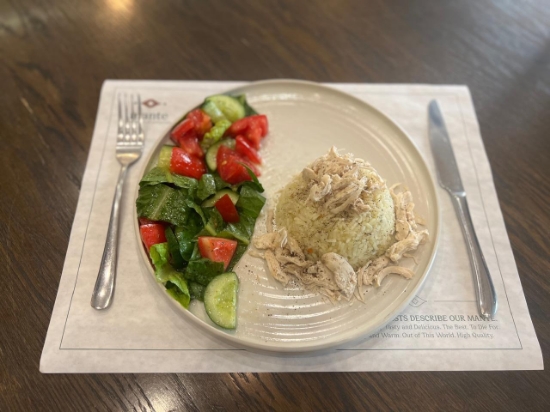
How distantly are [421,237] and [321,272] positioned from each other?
1.73 ft

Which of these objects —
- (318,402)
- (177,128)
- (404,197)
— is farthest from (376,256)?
(177,128)

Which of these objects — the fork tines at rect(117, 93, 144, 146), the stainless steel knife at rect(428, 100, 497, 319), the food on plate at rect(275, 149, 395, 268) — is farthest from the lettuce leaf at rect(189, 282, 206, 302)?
the stainless steel knife at rect(428, 100, 497, 319)

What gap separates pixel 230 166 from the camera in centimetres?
207

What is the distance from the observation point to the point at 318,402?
1.63m

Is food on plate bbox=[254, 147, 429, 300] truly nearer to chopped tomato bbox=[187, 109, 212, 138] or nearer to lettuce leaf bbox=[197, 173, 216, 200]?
lettuce leaf bbox=[197, 173, 216, 200]

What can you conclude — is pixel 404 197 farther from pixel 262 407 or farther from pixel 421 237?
pixel 262 407

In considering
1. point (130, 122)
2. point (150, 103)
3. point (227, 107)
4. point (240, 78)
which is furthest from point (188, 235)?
point (240, 78)

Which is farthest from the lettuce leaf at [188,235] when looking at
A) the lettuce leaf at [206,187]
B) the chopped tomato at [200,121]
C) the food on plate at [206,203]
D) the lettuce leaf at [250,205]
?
the chopped tomato at [200,121]

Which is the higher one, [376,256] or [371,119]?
[371,119]

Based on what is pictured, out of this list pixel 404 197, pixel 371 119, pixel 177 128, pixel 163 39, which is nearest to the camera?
A: pixel 404 197

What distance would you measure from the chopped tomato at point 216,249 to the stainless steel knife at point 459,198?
4.00 ft

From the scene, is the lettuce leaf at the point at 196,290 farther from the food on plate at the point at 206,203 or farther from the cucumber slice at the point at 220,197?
the cucumber slice at the point at 220,197

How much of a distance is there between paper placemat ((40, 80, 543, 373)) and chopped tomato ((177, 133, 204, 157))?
0.30 meters

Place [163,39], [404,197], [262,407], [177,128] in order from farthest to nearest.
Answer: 1. [163,39]
2. [177,128]
3. [404,197]
4. [262,407]
